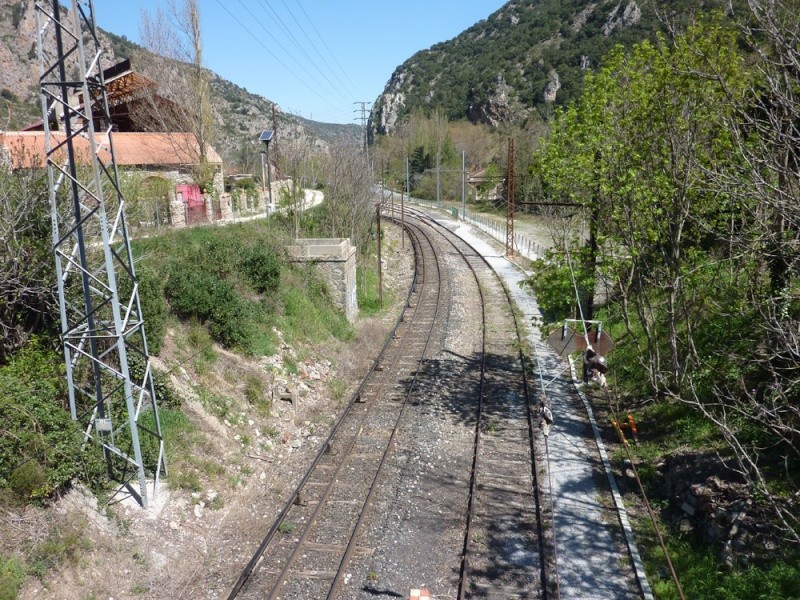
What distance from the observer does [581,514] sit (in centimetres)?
1034

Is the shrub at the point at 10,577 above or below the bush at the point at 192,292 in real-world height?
below

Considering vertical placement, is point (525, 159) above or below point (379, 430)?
above

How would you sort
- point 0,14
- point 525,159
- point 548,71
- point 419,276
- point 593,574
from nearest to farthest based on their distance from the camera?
point 593,574, point 419,276, point 525,159, point 0,14, point 548,71

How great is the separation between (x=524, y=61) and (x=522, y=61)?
54 centimetres

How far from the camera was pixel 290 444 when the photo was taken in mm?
13188

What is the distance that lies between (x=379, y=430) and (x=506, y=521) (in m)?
4.04

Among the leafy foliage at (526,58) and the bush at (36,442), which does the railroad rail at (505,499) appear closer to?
the bush at (36,442)

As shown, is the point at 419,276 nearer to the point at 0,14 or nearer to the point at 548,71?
the point at 0,14

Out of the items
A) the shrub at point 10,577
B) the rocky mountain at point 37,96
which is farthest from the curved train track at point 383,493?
the rocky mountain at point 37,96

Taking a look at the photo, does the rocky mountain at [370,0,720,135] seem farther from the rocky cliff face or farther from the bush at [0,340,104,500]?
the bush at [0,340,104,500]

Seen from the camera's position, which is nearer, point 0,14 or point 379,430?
point 379,430

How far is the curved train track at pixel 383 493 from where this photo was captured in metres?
8.70

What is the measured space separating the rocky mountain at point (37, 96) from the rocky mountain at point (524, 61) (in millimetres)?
33173

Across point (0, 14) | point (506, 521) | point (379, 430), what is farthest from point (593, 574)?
point (0, 14)
